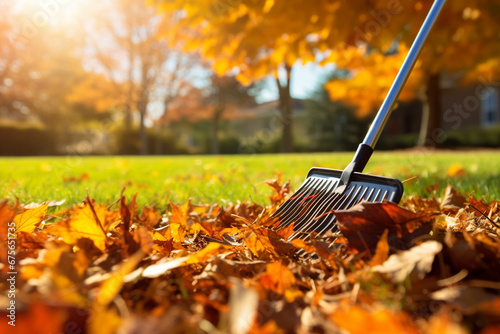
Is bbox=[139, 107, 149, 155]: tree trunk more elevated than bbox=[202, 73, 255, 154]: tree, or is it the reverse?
bbox=[202, 73, 255, 154]: tree

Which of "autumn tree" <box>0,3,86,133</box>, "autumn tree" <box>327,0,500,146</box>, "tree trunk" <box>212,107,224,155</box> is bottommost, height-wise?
"tree trunk" <box>212,107,224,155</box>

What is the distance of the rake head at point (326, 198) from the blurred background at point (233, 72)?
3.31 meters

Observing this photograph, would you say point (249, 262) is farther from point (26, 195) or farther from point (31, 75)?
point (31, 75)

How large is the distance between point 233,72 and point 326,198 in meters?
11.2

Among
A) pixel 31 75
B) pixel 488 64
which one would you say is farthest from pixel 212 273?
pixel 31 75

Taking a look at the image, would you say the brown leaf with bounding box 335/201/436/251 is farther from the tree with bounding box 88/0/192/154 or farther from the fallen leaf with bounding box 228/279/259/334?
the tree with bounding box 88/0/192/154

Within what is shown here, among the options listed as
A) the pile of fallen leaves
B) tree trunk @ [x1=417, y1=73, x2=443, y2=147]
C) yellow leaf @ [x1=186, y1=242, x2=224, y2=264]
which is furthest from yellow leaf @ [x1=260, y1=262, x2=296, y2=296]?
tree trunk @ [x1=417, y1=73, x2=443, y2=147]

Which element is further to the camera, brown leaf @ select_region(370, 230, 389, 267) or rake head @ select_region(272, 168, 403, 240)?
rake head @ select_region(272, 168, 403, 240)

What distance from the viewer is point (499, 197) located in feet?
6.86

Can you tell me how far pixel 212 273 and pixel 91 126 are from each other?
31422 millimetres

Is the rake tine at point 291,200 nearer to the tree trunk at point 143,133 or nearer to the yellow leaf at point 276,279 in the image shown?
the yellow leaf at point 276,279

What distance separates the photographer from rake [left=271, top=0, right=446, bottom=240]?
4.32 ft

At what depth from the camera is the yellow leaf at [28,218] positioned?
1.27 metres

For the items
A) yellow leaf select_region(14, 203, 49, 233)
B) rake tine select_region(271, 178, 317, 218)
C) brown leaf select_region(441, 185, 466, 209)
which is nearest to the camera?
yellow leaf select_region(14, 203, 49, 233)
